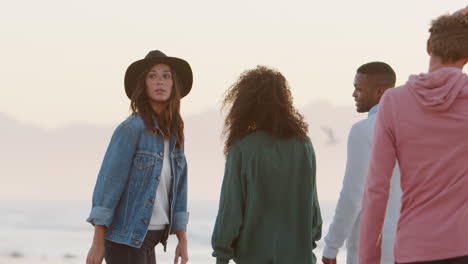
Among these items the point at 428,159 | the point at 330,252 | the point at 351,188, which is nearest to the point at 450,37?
the point at 428,159

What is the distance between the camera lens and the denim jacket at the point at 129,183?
555cm

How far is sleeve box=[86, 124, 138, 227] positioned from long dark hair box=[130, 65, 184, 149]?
0.17 metres

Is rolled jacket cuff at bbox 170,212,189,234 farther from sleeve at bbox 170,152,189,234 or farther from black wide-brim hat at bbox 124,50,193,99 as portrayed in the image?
black wide-brim hat at bbox 124,50,193,99

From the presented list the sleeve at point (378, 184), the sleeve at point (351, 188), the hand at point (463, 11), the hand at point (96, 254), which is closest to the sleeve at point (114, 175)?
the hand at point (96, 254)

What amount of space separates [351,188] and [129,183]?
4.46 feet

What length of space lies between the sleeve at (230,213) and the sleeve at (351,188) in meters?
0.93

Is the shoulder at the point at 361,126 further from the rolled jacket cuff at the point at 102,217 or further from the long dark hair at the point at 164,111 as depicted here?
the rolled jacket cuff at the point at 102,217

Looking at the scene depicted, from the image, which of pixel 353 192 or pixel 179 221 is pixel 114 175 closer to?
pixel 179 221

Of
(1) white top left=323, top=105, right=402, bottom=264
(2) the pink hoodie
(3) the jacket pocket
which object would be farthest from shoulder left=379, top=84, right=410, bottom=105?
(3) the jacket pocket

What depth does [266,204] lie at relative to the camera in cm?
514

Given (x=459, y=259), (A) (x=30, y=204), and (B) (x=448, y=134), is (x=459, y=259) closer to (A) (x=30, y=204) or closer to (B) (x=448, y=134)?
(B) (x=448, y=134)

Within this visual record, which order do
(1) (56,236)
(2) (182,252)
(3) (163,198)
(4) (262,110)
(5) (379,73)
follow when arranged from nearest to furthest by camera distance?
(4) (262,110) < (3) (163,198) < (2) (182,252) < (5) (379,73) < (1) (56,236)

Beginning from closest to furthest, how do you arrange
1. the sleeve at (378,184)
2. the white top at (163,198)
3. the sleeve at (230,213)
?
the sleeve at (378,184) → the sleeve at (230,213) → the white top at (163,198)

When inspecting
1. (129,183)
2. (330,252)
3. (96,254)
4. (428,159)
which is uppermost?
(428,159)
